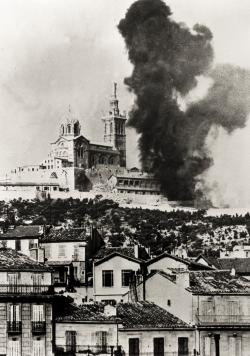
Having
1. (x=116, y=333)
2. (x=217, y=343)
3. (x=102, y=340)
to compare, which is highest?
(x=116, y=333)

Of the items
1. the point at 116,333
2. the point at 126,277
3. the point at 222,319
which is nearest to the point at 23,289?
the point at 116,333

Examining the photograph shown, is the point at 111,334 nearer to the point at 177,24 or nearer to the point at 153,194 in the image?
the point at 177,24

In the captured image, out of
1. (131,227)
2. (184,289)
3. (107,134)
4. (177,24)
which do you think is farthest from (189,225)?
(184,289)

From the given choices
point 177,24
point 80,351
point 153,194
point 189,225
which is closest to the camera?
point 80,351

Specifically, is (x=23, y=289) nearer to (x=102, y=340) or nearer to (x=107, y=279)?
(x=102, y=340)

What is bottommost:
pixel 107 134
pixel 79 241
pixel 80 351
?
pixel 80 351

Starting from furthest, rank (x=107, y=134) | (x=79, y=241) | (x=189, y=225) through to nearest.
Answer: (x=107, y=134) → (x=189, y=225) → (x=79, y=241)

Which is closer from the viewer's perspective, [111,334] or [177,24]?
[111,334]
